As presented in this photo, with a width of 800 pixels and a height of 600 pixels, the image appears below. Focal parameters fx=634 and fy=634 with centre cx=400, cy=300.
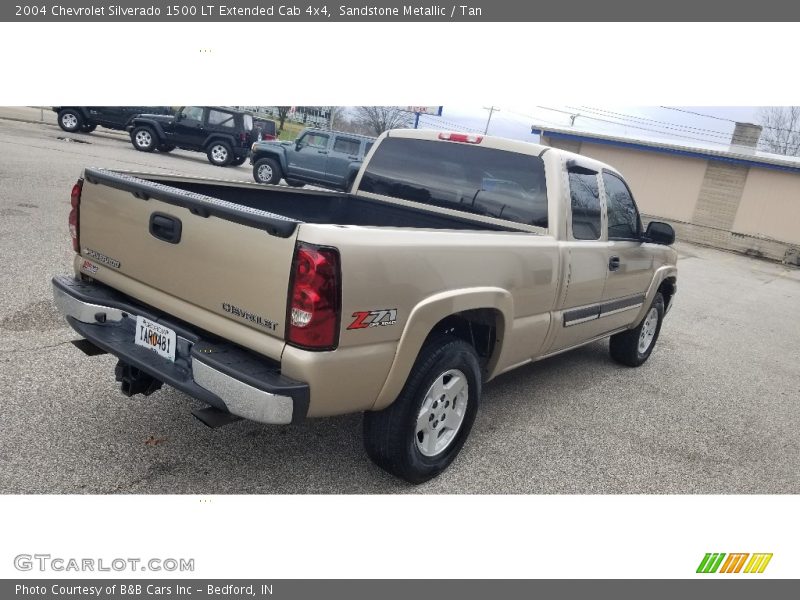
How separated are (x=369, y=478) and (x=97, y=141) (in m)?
19.4

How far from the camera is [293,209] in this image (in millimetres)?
4730

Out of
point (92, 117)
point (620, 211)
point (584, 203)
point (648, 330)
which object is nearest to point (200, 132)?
point (92, 117)

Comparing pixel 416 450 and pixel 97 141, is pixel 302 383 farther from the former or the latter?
pixel 97 141

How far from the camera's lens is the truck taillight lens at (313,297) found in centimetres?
255

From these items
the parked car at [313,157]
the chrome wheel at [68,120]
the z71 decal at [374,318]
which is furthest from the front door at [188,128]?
the z71 decal at [374,318]

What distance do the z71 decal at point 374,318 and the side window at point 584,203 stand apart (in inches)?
77.8

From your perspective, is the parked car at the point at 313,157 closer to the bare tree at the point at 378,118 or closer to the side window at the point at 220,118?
the side window at the point at 220,118

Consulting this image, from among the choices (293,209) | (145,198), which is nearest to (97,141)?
(293,209)

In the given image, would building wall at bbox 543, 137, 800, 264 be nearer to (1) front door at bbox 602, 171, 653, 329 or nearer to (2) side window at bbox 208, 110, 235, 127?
(2) side window at bbox 208, 110, 235, 127

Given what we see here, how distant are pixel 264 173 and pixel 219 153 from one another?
2784 millimetres

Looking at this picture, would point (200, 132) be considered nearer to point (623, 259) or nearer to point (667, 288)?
point (667, 288)

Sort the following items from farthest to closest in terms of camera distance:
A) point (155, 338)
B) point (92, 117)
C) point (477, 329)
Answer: point (92, 117)
point (477, 329)
point (155, 338)

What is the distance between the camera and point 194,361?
278 cm

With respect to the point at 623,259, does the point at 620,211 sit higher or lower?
higher
